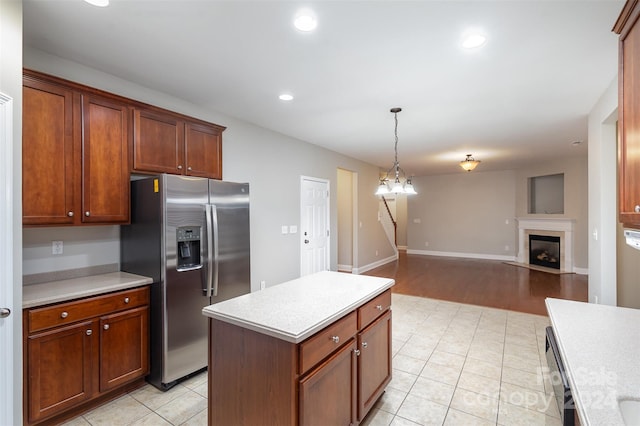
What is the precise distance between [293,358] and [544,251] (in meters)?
8.65

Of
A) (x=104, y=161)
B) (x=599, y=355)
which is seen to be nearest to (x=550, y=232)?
(x=599, y=355)

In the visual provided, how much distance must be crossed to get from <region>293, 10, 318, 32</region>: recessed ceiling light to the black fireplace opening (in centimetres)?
821

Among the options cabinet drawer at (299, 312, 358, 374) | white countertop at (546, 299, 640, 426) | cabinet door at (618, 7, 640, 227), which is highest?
cabinet door at (618, 7, 640, 227)

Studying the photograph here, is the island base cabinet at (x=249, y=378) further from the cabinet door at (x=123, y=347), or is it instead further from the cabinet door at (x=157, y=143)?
the cabinet door at (x=157, y=143)

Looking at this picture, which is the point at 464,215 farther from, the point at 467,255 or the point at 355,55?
the point at 355,55

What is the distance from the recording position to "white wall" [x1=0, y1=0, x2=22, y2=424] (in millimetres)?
1602

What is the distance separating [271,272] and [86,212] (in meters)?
2.49

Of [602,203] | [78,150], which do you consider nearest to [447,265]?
[602,203]

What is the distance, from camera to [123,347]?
7.54ft

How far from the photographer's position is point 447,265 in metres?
7.89

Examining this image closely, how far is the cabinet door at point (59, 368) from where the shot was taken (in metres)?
1.86

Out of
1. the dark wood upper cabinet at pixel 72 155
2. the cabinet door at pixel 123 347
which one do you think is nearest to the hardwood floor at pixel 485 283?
the cabinet door at pixel 123 347

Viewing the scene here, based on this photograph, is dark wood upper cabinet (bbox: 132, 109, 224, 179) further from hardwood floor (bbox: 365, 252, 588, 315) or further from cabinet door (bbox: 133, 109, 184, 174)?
hardwood floor (bbox: 365, 252, 588, 315)

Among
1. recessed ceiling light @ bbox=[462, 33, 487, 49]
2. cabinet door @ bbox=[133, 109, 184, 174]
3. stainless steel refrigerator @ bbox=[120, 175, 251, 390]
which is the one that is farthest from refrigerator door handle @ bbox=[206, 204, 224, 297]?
recessed ceiling light @ bbox=[462, 33, 487, 49]
